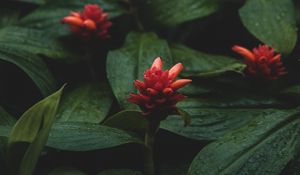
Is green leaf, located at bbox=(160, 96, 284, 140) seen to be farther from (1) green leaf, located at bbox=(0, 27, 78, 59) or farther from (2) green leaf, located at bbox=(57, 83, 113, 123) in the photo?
(1) green leaf, located at bbox=(0, 27, 78, 59)

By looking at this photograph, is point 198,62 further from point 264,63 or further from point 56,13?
point 56,13

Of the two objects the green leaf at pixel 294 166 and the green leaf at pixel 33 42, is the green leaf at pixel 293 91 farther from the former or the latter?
the green leaf at pixel 33 42

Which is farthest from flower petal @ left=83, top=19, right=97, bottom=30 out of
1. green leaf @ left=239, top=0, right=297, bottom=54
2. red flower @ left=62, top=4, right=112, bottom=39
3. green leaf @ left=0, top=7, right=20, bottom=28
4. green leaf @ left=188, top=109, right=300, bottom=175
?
green leaf @ left=188, top=109, right=300, bottom=175

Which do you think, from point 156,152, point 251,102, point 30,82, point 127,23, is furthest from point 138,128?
point 127,23

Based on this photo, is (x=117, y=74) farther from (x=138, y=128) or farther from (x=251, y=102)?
(x=251, y=102)

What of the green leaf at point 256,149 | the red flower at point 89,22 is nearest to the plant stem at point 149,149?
the green leaf at point 256,149

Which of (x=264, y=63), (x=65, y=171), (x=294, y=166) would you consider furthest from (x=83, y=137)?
(x=264, y=63)

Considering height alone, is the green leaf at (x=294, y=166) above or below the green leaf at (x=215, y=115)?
below
